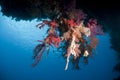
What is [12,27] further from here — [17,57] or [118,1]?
[118,1]

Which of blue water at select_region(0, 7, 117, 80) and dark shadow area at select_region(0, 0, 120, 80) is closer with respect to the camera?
dark shadow area at select_region(0, 0, 120, 80)

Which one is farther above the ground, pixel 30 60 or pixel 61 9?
pixel 30 60

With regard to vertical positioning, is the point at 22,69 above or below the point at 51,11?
above

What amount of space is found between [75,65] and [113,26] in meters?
2.77

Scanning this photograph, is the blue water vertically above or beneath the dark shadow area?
above

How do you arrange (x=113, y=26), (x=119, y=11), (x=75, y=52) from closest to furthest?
(x=75, y=52) < (x=119, y=11) < (x=113, y=26)

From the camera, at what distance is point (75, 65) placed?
15.5ft

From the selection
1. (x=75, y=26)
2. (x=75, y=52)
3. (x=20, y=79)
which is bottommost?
(x=75, y=52)

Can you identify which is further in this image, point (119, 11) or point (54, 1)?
point (119, 11)

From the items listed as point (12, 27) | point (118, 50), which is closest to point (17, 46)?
point (12, 27)

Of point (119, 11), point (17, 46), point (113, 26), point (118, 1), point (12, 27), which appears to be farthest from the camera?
point (17, 46)

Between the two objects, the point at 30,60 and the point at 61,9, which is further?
the point at 30,60

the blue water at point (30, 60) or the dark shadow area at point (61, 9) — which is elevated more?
the blue water at point (30, 60)

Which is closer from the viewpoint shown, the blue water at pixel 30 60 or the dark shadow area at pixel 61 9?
the dark shadow area at pixel 61 9
